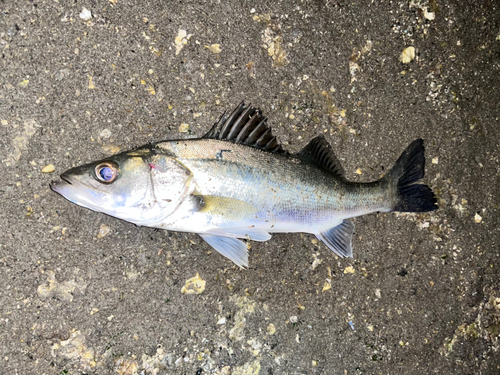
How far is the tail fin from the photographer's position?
2.75 m

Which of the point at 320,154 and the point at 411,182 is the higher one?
the point at 411,182

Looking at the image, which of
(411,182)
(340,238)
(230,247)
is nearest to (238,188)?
(230,247)

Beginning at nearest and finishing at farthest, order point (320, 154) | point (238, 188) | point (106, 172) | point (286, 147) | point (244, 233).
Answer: point (106, 172)
point (238, 188)
point (244, 233)
point (320, 154)
point (286, 147)

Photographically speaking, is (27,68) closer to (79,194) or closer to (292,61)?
(79,194)

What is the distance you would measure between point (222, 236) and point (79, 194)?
1.06 meters

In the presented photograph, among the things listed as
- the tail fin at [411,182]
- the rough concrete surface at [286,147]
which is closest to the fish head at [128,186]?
the rough concrete surface at [286,147]

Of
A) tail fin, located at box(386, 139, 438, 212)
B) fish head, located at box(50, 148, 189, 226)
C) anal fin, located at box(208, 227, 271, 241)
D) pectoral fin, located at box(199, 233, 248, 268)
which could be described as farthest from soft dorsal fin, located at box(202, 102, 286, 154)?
tail fin, located at box(386, 139, 438, 212)

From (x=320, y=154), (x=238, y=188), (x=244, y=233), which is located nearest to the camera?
(x=238, y=188)

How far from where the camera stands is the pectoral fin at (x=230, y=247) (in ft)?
8.40

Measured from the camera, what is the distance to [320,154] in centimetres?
271

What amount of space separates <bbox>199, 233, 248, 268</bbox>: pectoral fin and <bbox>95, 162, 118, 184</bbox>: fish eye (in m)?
0.79

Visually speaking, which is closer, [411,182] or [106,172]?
[106,172]

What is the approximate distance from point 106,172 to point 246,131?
1056 mm

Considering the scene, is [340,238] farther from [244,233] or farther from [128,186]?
[128,186]
